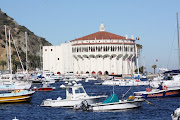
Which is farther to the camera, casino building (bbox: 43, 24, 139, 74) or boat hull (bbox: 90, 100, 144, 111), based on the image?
casino building (bbox: 43, 24, 139, 74)

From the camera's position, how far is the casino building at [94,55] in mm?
171000

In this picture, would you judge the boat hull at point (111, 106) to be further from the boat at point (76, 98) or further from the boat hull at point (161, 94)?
the boat hull at point (161, 94)

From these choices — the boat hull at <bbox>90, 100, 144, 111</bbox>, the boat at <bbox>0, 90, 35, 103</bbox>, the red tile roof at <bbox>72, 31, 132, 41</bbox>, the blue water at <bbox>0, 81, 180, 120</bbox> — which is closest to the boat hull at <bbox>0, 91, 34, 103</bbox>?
the boat at <bbox>0, 90, 35, 103</bbox>

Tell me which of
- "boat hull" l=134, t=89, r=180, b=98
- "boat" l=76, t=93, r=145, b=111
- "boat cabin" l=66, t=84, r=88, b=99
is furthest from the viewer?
"boat hull" l=134, t=89, r=180, b=98

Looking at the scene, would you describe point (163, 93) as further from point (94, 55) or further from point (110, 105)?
point (94, 55)

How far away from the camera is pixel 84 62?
575 ft

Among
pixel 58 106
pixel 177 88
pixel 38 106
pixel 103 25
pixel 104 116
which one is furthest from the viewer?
pixel 103 25

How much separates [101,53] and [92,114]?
121665 mm

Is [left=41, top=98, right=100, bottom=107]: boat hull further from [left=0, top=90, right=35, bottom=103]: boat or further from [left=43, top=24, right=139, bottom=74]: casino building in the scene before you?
[left=43, top=24, right=139, bottom=74]: casino building

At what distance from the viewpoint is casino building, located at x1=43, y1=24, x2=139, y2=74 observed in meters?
171

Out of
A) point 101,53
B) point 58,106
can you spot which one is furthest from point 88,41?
point 58,106

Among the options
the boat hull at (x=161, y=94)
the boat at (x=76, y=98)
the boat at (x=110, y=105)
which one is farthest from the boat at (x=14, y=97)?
the boat hull at (x=161, y=94)

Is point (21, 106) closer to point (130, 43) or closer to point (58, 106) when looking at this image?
point (58, 106)

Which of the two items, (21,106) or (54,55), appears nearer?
(21,106)
